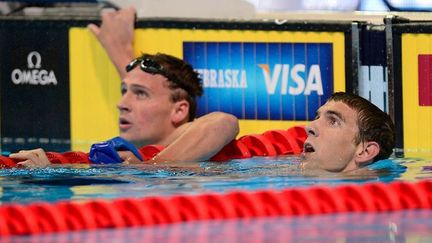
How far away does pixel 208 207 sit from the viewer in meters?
4.40

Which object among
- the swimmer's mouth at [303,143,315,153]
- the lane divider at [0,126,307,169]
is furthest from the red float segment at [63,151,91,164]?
the swimmer's mouth at [303,143,315,153]

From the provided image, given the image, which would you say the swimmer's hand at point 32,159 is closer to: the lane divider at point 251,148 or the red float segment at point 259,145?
the lane divider at point 251,148

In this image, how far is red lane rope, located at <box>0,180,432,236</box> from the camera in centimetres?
417

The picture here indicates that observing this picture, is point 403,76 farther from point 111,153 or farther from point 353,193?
point 353,193

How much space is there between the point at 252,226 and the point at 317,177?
1.06 metres

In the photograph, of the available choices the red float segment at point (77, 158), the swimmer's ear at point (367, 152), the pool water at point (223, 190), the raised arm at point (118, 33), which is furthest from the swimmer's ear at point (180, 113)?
the swimmer's ear at point (367, 152)

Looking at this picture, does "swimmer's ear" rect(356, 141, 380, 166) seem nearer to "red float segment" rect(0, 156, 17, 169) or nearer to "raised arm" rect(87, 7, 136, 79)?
"red float segment" rect(0, 156, 17, 169)

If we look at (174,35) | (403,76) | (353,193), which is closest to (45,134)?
Answer: (174,35)

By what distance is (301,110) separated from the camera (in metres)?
6.90

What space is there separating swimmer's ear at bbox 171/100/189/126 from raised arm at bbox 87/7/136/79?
93 centimetres

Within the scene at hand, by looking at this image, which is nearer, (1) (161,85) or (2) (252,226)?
(2) (252,226)

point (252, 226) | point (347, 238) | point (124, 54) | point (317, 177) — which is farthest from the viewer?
point (124, 54)

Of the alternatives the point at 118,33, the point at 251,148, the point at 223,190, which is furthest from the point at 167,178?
the point at 118,33

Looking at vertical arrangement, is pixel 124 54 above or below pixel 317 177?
above
